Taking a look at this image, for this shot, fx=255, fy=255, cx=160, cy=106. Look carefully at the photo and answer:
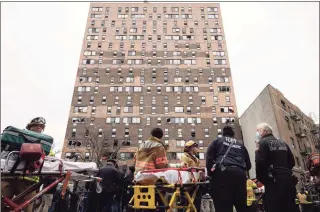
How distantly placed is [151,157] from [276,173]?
228 centimetres

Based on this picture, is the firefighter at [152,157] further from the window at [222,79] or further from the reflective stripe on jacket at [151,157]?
the window at [222,79]

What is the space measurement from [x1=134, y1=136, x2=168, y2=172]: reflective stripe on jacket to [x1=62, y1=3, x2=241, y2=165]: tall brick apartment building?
42430 millimetres

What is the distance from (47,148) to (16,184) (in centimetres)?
76

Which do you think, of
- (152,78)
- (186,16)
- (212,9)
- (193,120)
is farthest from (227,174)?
(212,9)

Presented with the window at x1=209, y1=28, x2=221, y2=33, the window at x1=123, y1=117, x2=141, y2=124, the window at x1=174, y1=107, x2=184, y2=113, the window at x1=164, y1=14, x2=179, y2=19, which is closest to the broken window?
the window at x1=174, y1=107, x2=184, y2=113

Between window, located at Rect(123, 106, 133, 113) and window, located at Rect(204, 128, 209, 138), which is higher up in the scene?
window, located at Rect(123, 106, 133, 113)

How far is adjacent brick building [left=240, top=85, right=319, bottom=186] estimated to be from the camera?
124 feet

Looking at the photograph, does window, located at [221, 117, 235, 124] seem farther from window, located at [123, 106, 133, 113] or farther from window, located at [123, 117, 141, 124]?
window, located at [123, 106, 133, 113]

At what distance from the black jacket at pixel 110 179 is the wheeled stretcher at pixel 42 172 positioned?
1227 mm

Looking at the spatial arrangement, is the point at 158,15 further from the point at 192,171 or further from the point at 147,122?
the point at 192,171

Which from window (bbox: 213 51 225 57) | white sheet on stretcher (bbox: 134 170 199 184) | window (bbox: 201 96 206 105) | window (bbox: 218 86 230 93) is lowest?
white sheet on stretcher (bbox: 134 170 199 184)

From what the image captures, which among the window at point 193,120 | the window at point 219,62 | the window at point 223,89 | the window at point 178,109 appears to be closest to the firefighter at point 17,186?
the window at point 193,120

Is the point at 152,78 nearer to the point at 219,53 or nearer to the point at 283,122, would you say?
the point at 219,53

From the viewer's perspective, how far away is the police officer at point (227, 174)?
4086 mm
